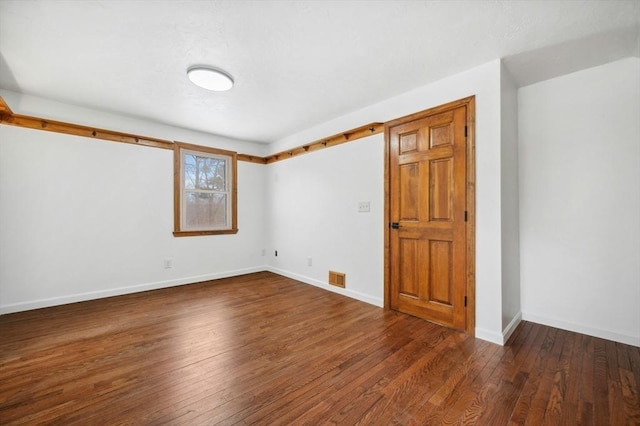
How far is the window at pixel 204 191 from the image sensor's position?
4.18 meters

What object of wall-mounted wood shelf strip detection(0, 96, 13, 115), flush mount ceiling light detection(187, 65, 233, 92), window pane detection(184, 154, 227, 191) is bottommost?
window pane detection(184, 154, 227, 191)

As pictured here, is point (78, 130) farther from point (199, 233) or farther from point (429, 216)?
point (429, 216)

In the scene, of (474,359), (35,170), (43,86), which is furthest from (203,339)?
(43,86)

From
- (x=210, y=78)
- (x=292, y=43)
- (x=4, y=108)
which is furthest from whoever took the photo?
(x=4, y=108)

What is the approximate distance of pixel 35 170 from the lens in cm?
312

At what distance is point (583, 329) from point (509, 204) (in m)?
1.32

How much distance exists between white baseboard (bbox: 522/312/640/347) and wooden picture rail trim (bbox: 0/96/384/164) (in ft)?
8.54

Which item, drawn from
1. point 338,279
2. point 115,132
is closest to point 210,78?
point 115,132

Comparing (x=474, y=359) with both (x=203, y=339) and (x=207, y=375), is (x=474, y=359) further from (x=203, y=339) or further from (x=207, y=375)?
(x=203, y=339)

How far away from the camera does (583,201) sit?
2430 mm

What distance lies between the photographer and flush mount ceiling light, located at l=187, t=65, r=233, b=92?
2434 millimetres

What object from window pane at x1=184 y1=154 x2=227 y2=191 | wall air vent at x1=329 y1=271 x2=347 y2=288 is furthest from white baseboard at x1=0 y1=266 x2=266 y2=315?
wall air vent at x1=329 y1=271 x2=347 y2=288

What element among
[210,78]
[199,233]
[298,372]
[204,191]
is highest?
[210,78]

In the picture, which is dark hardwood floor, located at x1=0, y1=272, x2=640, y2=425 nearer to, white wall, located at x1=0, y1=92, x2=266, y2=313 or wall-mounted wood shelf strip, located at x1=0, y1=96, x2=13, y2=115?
white wall, located at x1=0, y1=92, x2=266, y2=313
